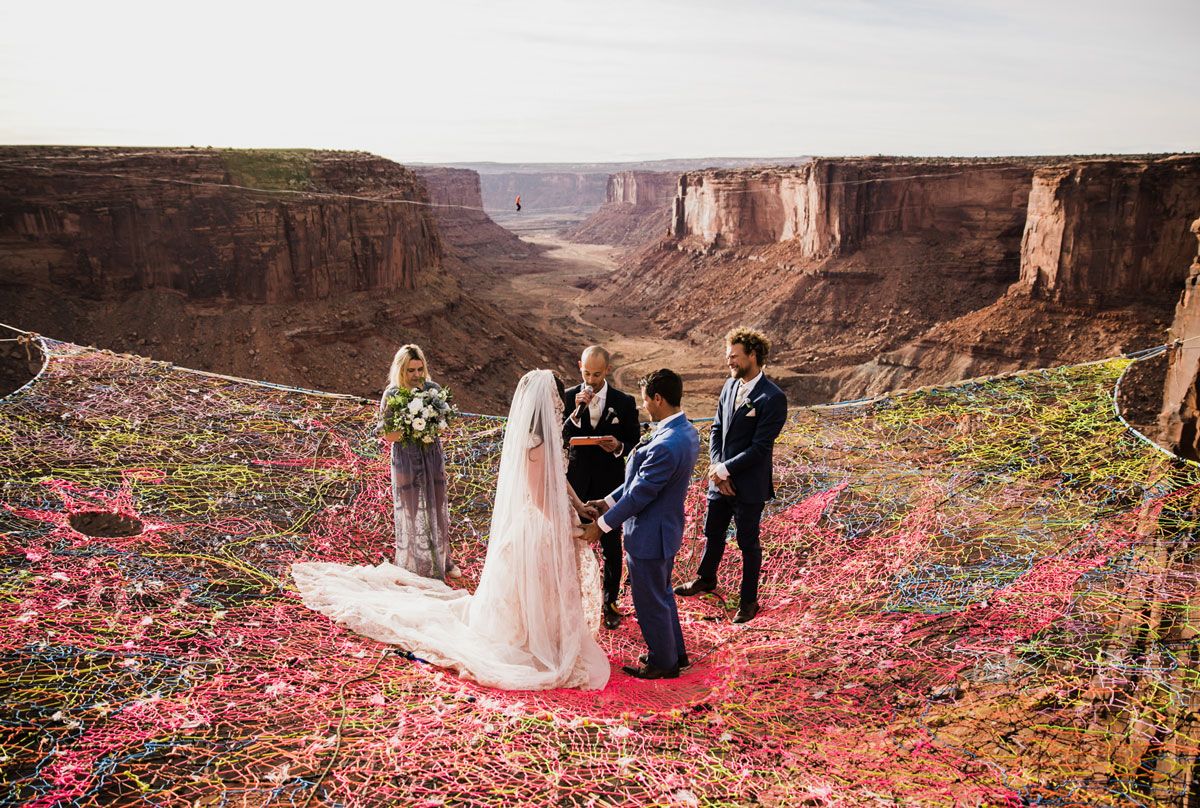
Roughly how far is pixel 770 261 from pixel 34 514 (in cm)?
3809

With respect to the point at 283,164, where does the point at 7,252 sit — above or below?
below

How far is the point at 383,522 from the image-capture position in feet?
27.3

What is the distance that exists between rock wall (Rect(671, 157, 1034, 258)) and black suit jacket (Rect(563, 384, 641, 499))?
103ft

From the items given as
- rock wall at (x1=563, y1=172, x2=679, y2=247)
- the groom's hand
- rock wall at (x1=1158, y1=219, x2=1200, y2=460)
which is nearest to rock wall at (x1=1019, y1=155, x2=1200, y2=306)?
rock wall at (x1=1158, y1=219, x2=1200, y2=460)

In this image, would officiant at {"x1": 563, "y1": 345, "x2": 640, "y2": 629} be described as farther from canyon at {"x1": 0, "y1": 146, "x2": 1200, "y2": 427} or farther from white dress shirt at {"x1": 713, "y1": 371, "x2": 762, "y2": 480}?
canyon at {"x1": 0, "y1": 146, "x2": 1200, "y2": 427}

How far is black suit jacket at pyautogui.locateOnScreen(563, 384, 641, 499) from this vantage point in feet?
20.4

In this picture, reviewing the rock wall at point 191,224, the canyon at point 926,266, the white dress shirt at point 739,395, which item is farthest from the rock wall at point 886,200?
the white dress shirt at point 739,395

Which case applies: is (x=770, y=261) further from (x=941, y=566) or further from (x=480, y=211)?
(x=480, y=211)

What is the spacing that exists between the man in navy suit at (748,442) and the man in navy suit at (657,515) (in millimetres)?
1074

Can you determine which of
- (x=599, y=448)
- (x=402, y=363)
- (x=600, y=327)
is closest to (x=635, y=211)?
(x=600, y=327)

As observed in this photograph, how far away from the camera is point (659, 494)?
5.22 metres

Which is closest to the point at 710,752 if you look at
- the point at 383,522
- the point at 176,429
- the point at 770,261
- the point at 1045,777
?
the point at 1045,777

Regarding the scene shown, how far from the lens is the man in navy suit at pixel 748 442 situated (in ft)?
20.2

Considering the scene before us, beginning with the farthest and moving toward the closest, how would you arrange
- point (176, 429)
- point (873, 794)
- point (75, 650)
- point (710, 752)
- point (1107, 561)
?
1. point (176, 429)
2. point (1107, 561)
3. point (75, 650)
4. point (710, 752)
5. point (873, 794)
